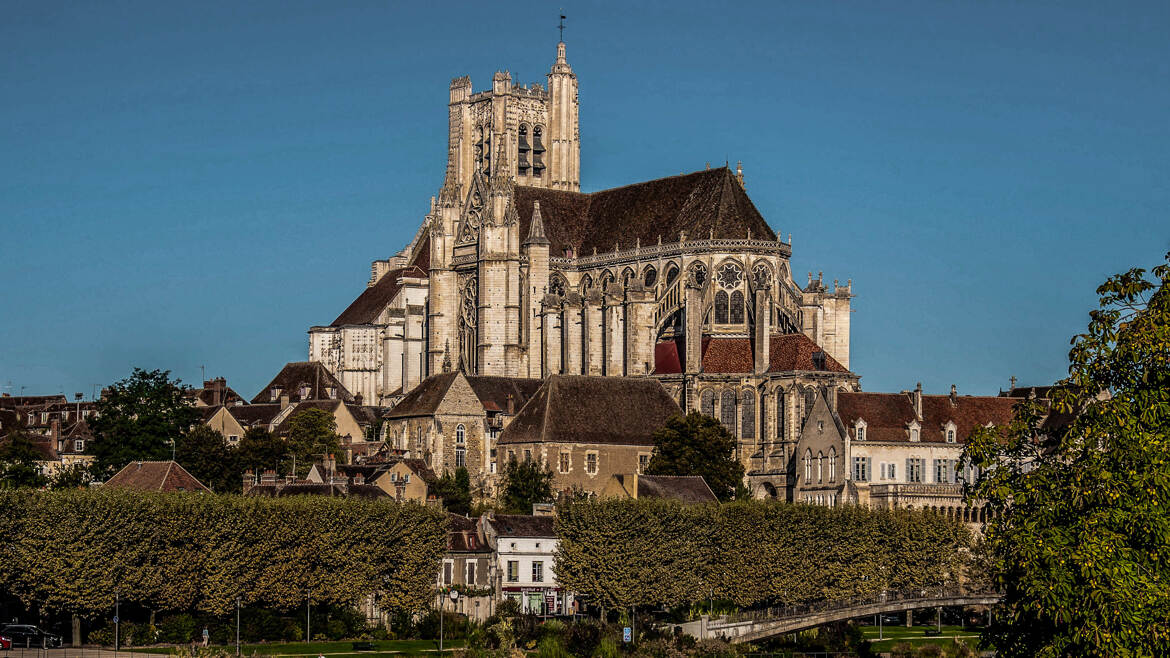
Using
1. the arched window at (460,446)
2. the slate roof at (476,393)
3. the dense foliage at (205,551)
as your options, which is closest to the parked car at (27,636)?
the dense foliage at (205,551)

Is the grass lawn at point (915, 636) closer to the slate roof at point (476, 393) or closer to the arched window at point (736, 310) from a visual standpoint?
the slate roof at point (476, 393)

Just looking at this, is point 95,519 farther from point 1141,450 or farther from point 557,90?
point 557,90

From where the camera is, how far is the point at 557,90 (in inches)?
5497

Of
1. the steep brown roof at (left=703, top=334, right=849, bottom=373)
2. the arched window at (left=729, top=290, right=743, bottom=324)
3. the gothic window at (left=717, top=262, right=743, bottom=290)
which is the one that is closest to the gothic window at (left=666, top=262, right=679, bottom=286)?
the gothic window at (left=717, top=262, right=743, bottom=290)

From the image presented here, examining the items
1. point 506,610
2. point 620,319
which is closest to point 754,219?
point 620,319

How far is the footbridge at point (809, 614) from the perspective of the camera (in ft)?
246

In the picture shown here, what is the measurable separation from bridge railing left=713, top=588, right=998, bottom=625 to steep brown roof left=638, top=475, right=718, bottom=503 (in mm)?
9421

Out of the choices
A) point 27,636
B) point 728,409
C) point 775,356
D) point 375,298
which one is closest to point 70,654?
point 27,636

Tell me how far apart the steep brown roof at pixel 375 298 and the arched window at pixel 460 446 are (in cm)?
2917

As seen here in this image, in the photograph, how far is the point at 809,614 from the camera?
7881 cm

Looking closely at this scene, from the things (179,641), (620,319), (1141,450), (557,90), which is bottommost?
(179,641)

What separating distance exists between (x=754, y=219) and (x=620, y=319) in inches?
383

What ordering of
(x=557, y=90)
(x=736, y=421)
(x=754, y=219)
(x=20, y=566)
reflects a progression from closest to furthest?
(x=20, y=566) < (x=736, y=421) < (x=754, y=219) < (x=557, y=90)

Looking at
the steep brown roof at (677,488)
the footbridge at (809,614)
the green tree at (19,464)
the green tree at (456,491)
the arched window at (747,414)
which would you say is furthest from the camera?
the arched window at (747,414)
